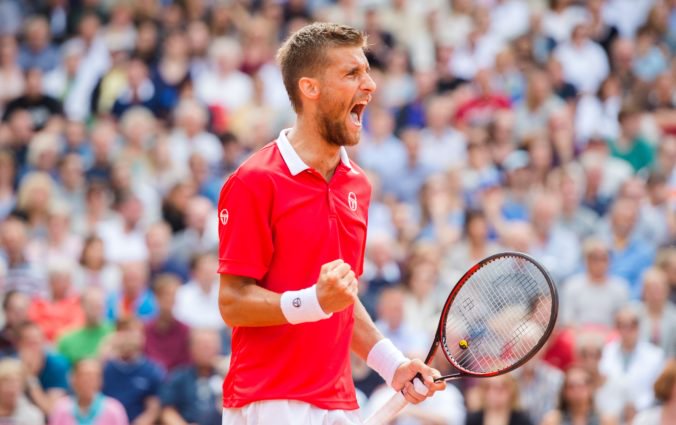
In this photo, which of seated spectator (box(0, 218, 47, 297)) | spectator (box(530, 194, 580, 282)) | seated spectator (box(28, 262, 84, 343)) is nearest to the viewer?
seated spectator (box(28, 262, 84, 343))

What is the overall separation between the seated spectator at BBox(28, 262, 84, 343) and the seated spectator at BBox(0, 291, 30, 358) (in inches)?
9.9

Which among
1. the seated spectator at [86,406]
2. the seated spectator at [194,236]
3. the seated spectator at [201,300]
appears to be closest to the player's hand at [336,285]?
the seated spectator at [86,406]

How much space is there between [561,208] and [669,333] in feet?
6.85

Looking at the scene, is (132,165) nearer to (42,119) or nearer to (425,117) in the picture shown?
(42,119)

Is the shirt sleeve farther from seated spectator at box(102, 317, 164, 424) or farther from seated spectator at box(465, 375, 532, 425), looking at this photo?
seated spectator at box(102, 317, 164, 424)

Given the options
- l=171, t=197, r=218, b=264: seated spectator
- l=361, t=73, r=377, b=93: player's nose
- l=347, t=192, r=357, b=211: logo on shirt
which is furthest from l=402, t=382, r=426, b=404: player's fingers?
l=171, t=197, r=218, b=264: seated spectator

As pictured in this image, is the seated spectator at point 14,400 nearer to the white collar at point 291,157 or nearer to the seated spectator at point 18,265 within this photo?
the seated spectator at point 18,265

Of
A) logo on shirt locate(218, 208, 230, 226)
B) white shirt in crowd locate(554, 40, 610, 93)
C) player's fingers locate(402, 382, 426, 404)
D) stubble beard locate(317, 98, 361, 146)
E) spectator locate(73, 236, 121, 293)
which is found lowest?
spectator locate(73, 236, 121, 293)

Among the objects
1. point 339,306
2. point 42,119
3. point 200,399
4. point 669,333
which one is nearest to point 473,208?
point 669,333

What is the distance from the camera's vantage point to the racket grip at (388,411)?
4.76m

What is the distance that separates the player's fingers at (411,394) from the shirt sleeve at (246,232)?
0.75 meters

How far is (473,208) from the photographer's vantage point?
37.5ft

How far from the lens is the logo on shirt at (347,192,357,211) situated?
478 centimetres

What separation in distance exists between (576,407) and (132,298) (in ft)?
13.4
